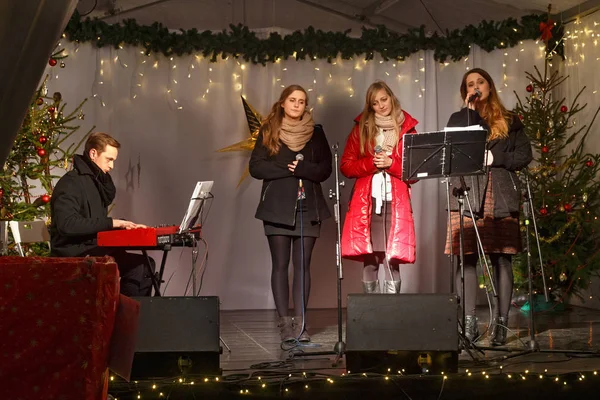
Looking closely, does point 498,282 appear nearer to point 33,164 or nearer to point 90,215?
point 90,215

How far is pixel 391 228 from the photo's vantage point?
15.6 feet

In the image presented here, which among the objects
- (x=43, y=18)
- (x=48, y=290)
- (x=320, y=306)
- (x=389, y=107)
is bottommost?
(x=320, y=306)

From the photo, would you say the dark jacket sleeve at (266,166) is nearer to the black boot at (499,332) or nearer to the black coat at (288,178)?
the black coat at (288,178)

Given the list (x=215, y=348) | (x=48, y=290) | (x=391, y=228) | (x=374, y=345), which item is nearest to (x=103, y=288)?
(x=48, y=290)

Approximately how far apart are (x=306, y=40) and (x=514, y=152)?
2818mm

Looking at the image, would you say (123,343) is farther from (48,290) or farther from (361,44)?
(361,44)

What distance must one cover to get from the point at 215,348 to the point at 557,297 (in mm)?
4140

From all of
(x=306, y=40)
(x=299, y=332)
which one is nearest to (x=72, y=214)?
(x=299, y=332)

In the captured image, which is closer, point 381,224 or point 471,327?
point 471,327

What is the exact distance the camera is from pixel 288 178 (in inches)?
185

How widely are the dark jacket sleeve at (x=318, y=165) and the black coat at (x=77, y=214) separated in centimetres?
121

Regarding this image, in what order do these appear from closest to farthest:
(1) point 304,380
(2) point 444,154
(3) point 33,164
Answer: (1) point 304,380 → (2) point 444,154 → (3) point 33,164

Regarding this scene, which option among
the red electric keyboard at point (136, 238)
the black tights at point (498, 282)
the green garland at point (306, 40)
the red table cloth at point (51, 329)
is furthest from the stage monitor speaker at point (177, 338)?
the green garland at point (306, 40)

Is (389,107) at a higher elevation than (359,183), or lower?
higher
